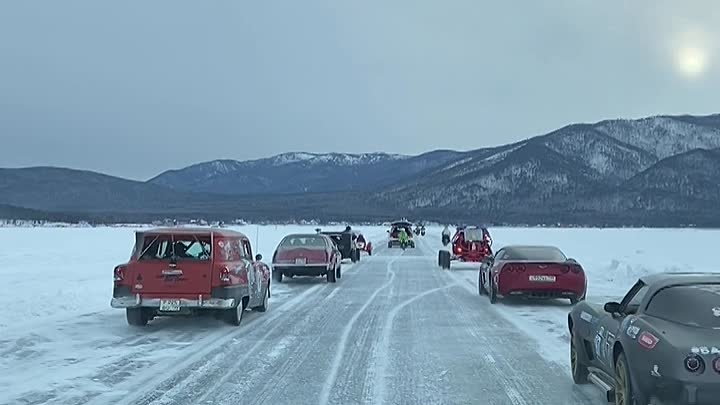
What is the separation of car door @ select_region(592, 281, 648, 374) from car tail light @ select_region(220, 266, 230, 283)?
269 inches

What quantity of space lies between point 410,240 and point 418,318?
38.7 meters

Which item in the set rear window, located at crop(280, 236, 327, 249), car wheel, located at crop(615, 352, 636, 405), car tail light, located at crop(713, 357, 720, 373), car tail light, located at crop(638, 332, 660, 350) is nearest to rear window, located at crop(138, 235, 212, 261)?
car wheel, located at crop(615, 352, 636, 405)

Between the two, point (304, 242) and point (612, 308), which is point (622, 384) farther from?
point (304, 242)

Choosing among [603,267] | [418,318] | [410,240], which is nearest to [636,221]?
[410,240]

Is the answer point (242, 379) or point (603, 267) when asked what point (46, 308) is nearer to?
point (242, 379)

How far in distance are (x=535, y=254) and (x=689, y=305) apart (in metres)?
11.9

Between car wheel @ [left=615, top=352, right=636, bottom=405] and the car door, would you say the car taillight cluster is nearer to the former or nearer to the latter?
the car door

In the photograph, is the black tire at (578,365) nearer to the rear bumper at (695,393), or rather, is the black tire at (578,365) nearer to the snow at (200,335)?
the snow at (200,335)

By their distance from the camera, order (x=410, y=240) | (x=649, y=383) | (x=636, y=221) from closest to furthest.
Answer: (x=649, y=383), (x=410, y=240), (x=636, y=221)

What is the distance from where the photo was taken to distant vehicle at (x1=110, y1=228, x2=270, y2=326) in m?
13.3

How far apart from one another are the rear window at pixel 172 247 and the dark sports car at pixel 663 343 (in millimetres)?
7365

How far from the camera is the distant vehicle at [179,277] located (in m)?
13.3

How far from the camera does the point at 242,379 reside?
9445mm

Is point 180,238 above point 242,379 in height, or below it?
above
